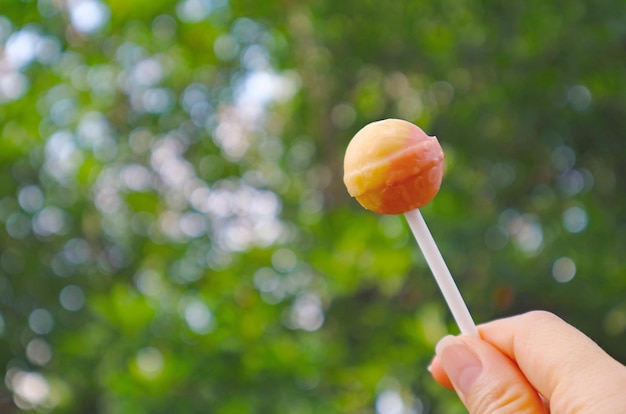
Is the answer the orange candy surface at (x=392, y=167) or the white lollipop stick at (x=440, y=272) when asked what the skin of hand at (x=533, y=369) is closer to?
the white lollipop stick at (x=440, y=272)

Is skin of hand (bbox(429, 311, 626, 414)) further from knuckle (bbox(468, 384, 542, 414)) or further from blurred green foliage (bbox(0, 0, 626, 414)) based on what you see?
blurred green foliage (bbox(0, 0, 626, 414))

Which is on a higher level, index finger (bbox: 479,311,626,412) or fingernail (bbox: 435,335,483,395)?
index finger (bbox: 479,311,626,412)

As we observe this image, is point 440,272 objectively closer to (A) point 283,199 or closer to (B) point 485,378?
(B) point 485,378

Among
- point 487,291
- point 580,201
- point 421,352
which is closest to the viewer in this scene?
point 421,352

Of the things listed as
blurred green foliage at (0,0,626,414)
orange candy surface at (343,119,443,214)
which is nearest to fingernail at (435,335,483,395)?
orange candy surface at (343,119,443,214)

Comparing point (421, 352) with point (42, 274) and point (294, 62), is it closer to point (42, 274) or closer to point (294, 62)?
point (294, 62)

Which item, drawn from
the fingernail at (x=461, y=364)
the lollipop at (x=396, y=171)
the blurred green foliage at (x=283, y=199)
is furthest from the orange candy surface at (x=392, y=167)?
the blurred green foliage at (x=283, y=199)

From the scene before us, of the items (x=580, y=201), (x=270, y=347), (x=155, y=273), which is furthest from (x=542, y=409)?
(x=155, y=273)

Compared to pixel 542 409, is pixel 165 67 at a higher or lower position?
lower
